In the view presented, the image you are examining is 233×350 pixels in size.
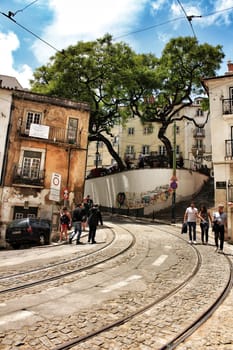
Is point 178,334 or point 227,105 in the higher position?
point 227,105

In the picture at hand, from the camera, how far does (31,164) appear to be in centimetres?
2073

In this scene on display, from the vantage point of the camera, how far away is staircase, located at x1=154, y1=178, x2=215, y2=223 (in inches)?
922

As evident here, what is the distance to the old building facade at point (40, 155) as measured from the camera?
65.3 feet

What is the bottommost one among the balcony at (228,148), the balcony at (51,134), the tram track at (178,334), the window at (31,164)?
the tram track at (178,334)

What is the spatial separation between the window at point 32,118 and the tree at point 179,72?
12390 mm

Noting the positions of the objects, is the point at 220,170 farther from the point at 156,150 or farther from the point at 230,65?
the point at 156,150

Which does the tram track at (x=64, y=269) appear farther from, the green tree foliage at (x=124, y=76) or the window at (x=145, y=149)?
the window at (x=145, y=149)

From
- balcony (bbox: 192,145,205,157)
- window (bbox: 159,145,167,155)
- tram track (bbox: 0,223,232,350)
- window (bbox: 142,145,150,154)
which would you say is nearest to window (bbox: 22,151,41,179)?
tram track (bbox: 0,223,232,350)

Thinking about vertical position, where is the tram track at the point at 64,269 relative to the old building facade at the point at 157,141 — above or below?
below

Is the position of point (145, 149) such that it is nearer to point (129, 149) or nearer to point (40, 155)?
point (129, 149)

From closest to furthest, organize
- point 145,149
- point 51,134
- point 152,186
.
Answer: point 51,134 → point 152,186 → point 145,149

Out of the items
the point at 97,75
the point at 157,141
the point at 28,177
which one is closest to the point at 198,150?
the point at 157,141

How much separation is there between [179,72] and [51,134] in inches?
620

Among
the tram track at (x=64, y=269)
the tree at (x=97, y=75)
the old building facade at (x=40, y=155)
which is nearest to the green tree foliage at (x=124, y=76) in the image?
the tree at (x=97, y=75)
